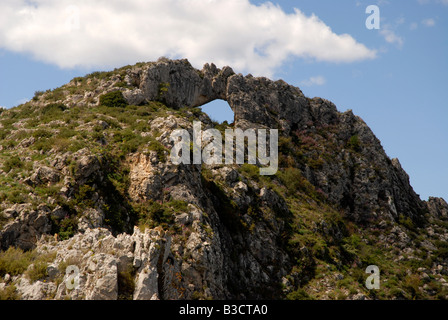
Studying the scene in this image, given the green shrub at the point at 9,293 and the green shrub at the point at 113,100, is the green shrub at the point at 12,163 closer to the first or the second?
the green shrub at the point at 9,293

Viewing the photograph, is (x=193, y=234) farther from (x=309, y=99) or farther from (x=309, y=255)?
(x=309, y=99)

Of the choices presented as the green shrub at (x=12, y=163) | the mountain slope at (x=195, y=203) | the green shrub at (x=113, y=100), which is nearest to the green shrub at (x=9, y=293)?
the mountain slope at (x=195, y=203)

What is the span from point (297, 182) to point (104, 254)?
41676 millimetres

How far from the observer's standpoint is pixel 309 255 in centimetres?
4628

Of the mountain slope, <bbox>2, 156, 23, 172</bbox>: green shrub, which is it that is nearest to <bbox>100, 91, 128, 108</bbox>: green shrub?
the mountain slope

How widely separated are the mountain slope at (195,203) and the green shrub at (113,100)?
0.22 m

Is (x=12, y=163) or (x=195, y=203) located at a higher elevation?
(x=12, y=163)

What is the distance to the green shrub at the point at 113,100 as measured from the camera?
55.7 metres

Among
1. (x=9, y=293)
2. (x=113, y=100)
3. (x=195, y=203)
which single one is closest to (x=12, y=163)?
(x=195, y=203)

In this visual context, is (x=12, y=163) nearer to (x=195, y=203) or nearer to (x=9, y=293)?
(x=195, y=203)

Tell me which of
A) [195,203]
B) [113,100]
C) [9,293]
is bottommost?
[9,293]

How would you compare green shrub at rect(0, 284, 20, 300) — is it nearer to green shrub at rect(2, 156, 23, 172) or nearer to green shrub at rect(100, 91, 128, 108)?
green shrub at rect(2, 156, 23, 172)

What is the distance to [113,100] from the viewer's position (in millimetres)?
56250

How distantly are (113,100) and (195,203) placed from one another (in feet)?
81.8
